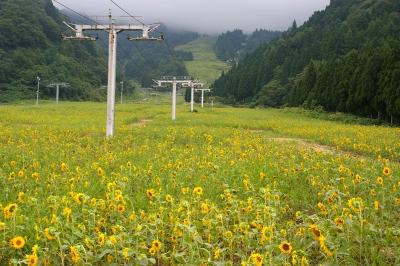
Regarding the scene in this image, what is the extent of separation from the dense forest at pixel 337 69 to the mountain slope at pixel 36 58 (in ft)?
131

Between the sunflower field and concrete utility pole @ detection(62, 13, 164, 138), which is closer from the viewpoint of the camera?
the sunflower field

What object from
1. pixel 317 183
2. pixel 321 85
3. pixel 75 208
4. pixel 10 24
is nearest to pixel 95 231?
pixel 75 208

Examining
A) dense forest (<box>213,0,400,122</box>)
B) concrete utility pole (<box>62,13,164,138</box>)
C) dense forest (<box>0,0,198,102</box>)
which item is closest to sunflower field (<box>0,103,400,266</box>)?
concrete utility pole (<box>62,13,164,138</box>)

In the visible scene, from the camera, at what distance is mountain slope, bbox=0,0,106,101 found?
4109 inches

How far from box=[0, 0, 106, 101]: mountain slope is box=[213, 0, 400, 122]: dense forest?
1569 inches

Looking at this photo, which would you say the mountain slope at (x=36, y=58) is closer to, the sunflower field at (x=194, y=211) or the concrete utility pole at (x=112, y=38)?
the concrete utility pole at (x=112, y=38)

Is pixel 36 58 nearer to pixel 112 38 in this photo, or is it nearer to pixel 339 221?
pixel 112 38

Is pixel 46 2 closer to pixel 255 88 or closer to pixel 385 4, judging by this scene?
pixel 255 88

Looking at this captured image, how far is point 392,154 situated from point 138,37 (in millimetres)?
13378

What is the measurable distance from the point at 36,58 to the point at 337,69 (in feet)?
267

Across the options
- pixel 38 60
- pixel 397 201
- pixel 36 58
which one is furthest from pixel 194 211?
pixel 38 60

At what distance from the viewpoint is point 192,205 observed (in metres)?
6.80

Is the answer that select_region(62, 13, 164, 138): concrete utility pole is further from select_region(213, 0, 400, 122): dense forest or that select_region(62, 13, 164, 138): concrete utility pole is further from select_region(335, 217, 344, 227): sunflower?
select_region(213, 0, 400, 122): dense forest

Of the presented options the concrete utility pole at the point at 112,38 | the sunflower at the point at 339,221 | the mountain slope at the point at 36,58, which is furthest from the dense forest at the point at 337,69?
the sunflower at the point at 339,221
